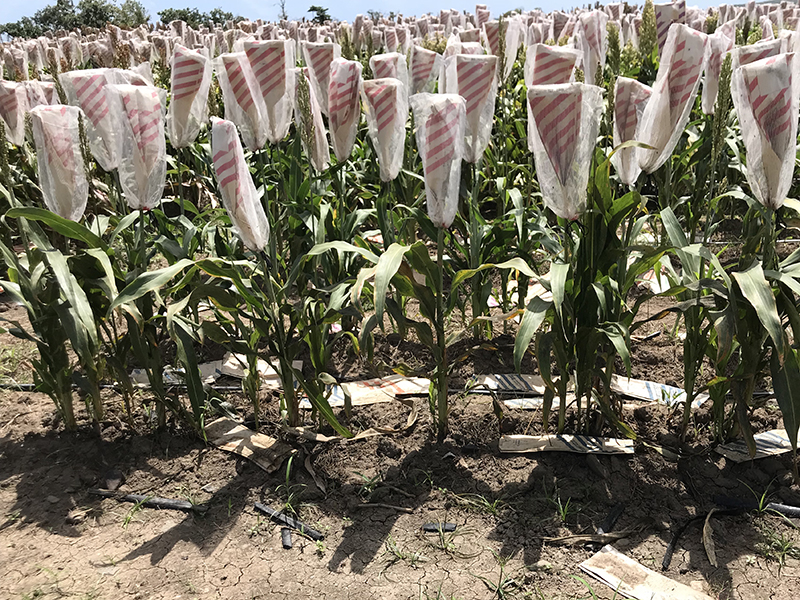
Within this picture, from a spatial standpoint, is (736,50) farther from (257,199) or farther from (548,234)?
(257,199)

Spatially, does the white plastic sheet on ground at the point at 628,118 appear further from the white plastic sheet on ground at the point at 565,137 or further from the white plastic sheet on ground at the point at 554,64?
the white plastic sheet on ground at the point at 565,137

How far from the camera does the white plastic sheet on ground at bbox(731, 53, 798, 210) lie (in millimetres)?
1960

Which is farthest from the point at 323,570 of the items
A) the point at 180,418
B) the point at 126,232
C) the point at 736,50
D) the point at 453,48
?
the point at 453,48

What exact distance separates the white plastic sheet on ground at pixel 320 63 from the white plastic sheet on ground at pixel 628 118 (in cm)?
158

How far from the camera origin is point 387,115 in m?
2.62

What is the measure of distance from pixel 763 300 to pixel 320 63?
8.06 ft

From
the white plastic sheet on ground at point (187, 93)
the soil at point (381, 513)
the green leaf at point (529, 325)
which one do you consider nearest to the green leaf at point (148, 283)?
the soil at point (381, 513)

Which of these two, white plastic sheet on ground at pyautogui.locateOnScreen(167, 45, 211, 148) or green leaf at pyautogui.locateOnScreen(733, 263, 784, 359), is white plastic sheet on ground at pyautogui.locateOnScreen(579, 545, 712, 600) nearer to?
green leaf at pyautogui.locateOnScreen(733, 263, 784, 359)

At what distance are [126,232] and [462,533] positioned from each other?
2.05m

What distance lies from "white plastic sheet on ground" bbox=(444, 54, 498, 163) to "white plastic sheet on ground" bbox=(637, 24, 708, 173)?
0.60 m

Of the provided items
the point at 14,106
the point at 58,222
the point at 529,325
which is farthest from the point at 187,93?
the point at 529,325

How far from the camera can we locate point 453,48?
12.0 feet

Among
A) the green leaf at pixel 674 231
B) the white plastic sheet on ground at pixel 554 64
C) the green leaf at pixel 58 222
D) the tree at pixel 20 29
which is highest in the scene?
the tree at pixel 20 29

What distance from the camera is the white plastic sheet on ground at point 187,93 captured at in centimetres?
283
